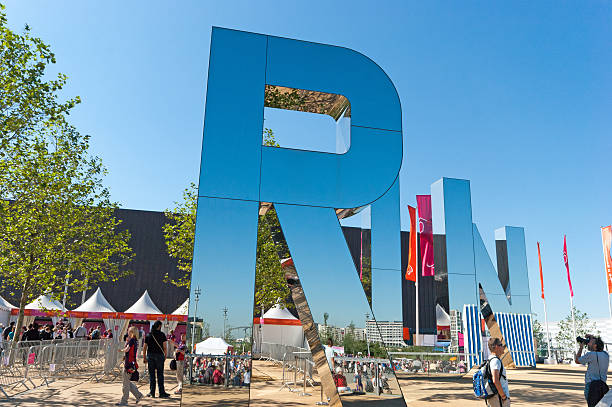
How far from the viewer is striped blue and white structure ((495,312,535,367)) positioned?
15.7m

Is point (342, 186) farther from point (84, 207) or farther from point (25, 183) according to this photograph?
point (84, 207)

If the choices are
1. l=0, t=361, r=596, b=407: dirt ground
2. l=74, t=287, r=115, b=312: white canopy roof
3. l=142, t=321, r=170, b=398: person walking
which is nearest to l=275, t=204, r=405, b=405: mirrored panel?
l=0, t=361, r=596, b=407: dirt ground

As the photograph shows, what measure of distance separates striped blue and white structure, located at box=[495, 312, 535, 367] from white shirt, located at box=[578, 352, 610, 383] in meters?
8.16

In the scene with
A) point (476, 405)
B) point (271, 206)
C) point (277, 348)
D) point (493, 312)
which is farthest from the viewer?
point (277, 348)

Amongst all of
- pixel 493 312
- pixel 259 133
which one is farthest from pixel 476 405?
pixel 259 133

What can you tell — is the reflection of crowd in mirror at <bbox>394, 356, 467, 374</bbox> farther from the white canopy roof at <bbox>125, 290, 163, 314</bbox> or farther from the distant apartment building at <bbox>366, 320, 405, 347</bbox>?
the white canopy roof at <bbox>125, 290, 163, 314</bbox>

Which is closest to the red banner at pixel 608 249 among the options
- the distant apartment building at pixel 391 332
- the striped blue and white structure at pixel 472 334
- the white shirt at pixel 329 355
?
the striped blue and white structure at pixel 472 334

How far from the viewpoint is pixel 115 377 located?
Result: 12664 millimetres

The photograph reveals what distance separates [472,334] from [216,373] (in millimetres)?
10841

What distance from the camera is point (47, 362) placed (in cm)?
1159

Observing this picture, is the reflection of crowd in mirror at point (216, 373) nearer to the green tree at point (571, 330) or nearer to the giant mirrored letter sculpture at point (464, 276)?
the giant mirrored letter sculpture at point (464, 276)

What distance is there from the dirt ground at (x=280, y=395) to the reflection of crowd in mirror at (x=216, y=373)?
0.09 meters

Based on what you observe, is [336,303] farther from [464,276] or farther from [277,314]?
[277,314]

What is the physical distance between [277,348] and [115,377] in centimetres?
834
